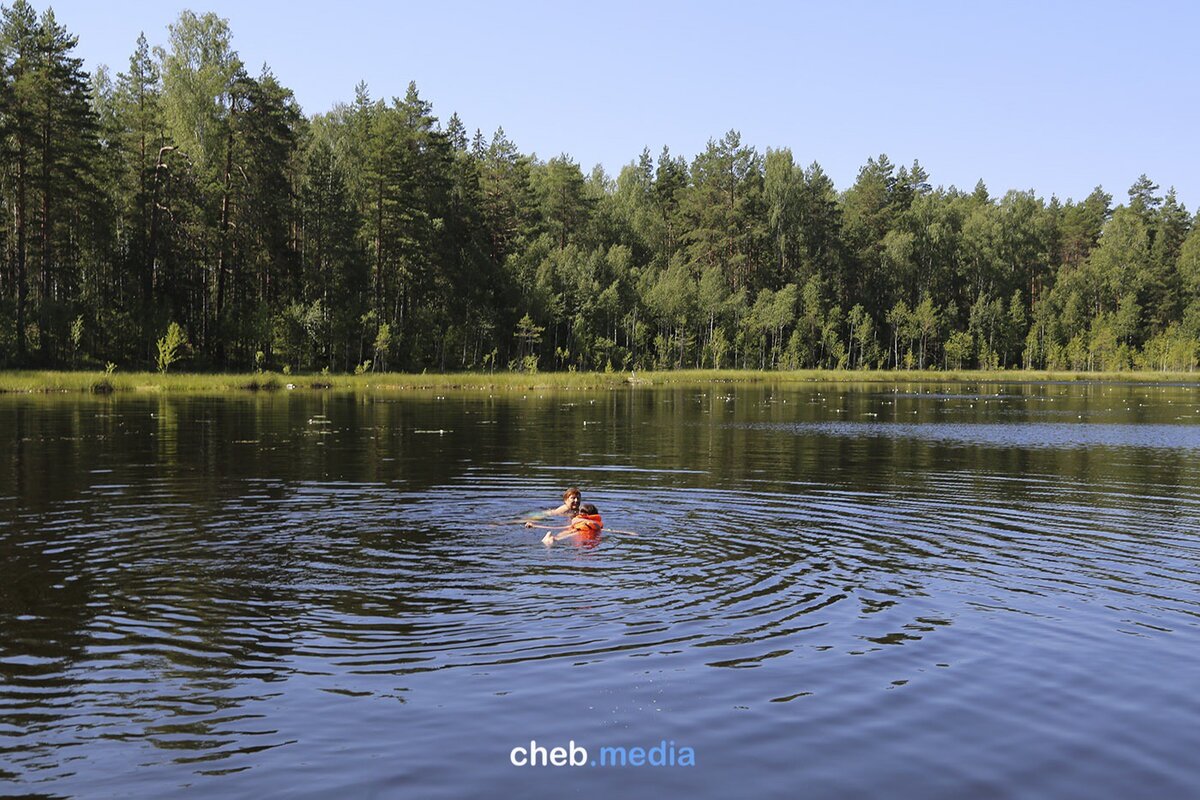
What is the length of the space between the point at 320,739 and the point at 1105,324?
7064 inches

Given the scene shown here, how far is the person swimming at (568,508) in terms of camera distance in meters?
20.5

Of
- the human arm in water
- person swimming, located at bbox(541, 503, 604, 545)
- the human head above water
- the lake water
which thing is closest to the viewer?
the lake water

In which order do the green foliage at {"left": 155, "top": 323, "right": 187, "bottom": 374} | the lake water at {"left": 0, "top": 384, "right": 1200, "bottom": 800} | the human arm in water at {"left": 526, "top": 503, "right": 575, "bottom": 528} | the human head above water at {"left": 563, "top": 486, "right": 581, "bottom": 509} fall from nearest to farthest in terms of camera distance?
the lake water at {"left": 0, "top": 384, "right": 1200, "bottom": 800}
the human head above water at {"left": 563, "top": 486, "right": 581, "bottom": 509}
the human arm in water at {"left": 526, "top": 503, "right": 575, "bottom": 528}
the green foliage at {"left": 155, "top": 323, "right": 187, "bottom": 374}

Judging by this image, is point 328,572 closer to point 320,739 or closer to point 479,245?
point 320,739

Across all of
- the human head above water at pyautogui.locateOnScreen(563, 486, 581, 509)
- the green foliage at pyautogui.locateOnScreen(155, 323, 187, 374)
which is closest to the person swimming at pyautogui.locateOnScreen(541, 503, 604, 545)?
the human head above water at pyautogui.locateOnScreen(563, 486, 581, 509)

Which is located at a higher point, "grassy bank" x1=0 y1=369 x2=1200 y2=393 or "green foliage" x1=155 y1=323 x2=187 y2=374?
"green foliage" x1=155 y1=323 x2=187 y2=374

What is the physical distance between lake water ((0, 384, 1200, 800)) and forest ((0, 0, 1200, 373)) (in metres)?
59.9

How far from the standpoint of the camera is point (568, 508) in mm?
21406

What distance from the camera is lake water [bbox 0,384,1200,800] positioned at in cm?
901

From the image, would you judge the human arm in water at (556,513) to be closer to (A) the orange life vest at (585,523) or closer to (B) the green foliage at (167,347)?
(A) the orange life vest at (585,523)

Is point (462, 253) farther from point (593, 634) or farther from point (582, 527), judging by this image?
point (593, 634)

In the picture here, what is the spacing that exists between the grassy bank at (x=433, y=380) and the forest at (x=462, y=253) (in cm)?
471

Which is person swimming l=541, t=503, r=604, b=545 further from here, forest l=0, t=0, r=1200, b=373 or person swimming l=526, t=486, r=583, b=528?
forest l=0, t=0, r=1200, b=373

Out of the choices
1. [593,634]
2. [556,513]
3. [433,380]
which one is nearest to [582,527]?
[556,513]
